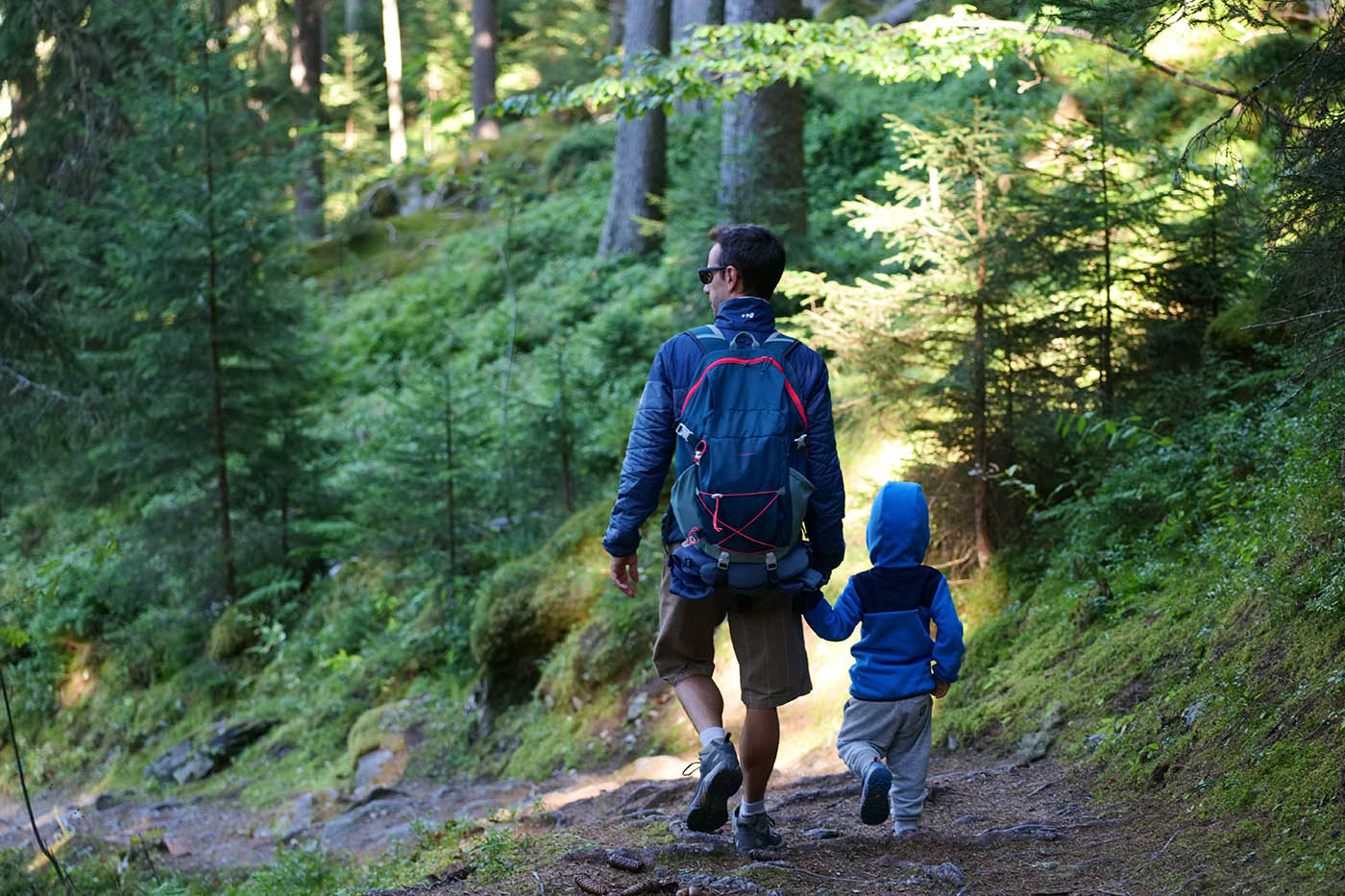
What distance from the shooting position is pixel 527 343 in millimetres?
19094

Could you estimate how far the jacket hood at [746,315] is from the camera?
4.14 m

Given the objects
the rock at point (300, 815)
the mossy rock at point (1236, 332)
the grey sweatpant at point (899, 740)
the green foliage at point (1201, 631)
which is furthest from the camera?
the rock at point (300, 815)

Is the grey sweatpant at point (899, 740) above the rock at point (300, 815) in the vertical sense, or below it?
above

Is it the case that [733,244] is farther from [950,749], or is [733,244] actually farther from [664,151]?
[664,151]

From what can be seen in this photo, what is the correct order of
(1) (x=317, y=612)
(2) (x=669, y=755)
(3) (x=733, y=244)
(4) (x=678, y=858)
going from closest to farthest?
(4) (x=678, y=858) → (3) (x=733, y=244) → (2) (x=669, y=755) → (1) (x=317, y=612)

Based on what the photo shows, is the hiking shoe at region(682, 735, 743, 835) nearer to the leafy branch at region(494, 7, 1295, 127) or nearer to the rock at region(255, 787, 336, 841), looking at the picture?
the leafy branch at region(494, 7, 1295, 127)

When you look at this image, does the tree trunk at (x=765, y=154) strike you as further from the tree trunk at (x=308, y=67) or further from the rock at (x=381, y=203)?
the rock at (x=381, y=203)

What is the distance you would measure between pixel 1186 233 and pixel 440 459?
7846 millimetres

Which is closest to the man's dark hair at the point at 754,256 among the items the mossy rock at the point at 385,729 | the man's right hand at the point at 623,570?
the man's right hand at the point at 623,570

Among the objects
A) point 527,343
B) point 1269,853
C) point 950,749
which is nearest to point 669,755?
point 950,749

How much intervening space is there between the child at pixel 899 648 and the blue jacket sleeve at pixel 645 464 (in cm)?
95

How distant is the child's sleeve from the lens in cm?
423

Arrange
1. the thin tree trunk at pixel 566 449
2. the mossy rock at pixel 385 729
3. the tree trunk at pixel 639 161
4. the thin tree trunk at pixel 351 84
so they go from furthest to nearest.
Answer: the thin tree trunk at pixel 351 84 < the tree trunk at pixel 639 161 < the thin tree trunk at pixel 566 449 < the mossy rock at pixel 385 729

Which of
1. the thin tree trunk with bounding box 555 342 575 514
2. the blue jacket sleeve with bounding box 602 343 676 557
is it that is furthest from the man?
the thin tree trunk with bounding box 555 342 575 514
